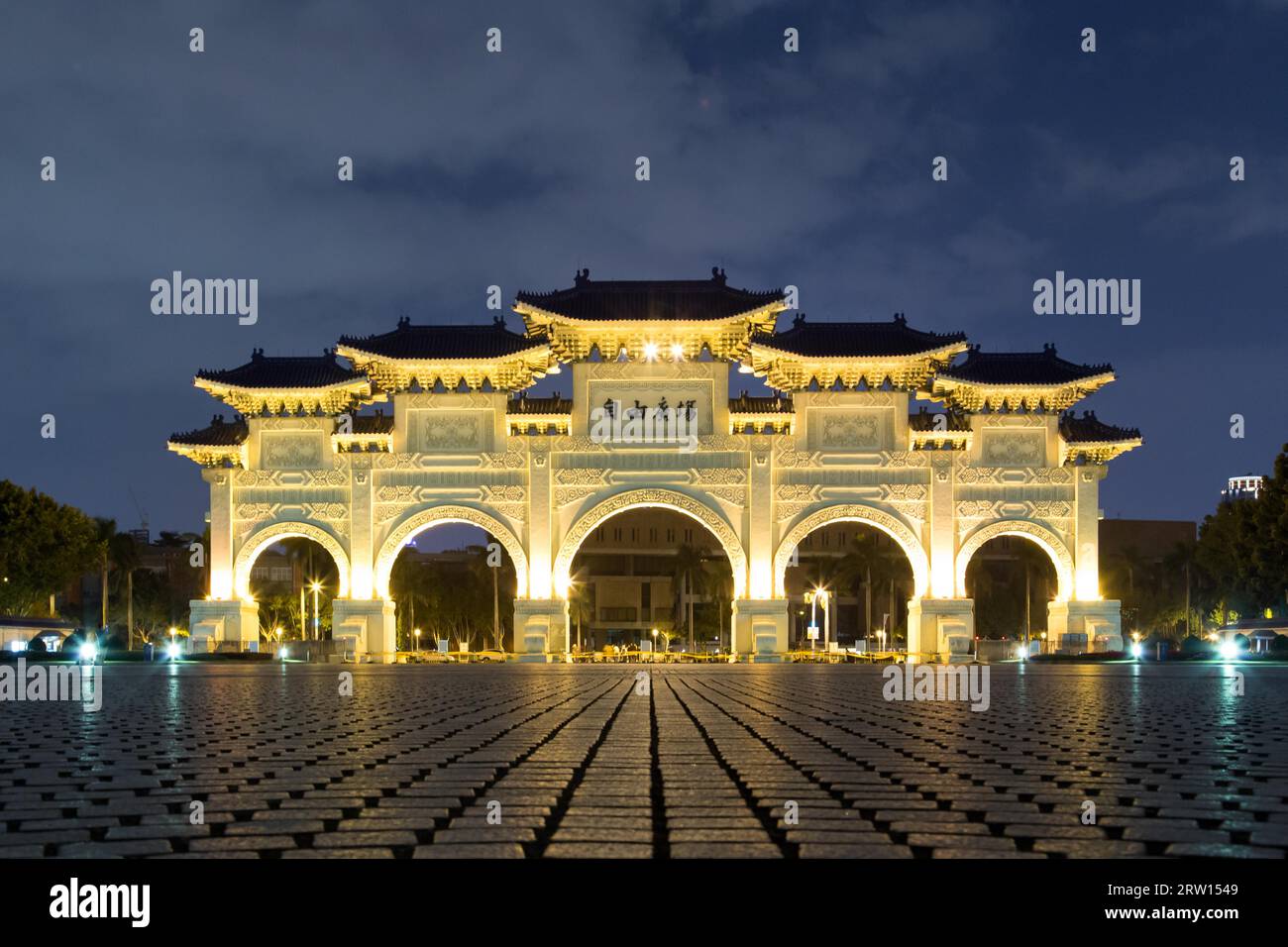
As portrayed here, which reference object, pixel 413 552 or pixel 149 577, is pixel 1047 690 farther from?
pixel 413 552

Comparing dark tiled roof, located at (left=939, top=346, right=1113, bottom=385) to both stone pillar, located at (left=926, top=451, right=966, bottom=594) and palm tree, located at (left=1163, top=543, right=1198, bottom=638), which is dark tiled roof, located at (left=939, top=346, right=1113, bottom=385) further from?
palm tree, located at (left=1163, top=543, right=1198, bottom=638)

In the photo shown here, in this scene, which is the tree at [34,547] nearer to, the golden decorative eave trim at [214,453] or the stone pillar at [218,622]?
the golden decorative eave trim at [214,453]

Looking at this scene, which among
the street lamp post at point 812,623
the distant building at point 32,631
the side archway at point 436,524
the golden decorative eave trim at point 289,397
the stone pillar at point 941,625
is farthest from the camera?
the street lamp post at point 812,623

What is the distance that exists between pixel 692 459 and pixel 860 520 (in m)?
5.31

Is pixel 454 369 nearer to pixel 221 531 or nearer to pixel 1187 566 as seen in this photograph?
pixel 221 531

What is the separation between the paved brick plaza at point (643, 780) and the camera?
490 centimetres

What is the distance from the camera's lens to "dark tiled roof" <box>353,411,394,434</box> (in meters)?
42.5

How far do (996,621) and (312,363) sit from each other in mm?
44247

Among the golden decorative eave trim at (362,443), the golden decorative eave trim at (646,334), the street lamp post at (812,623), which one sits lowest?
the street lamp post at (812,623)

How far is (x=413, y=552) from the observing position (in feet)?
334

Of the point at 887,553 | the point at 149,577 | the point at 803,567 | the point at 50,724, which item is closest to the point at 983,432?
the point at 887,553

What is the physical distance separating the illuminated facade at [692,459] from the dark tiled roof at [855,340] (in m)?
0.08

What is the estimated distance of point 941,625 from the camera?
40.6m

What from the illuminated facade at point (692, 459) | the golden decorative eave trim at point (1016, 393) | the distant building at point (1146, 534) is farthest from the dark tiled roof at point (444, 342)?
the distant building at point (1146, 534)
